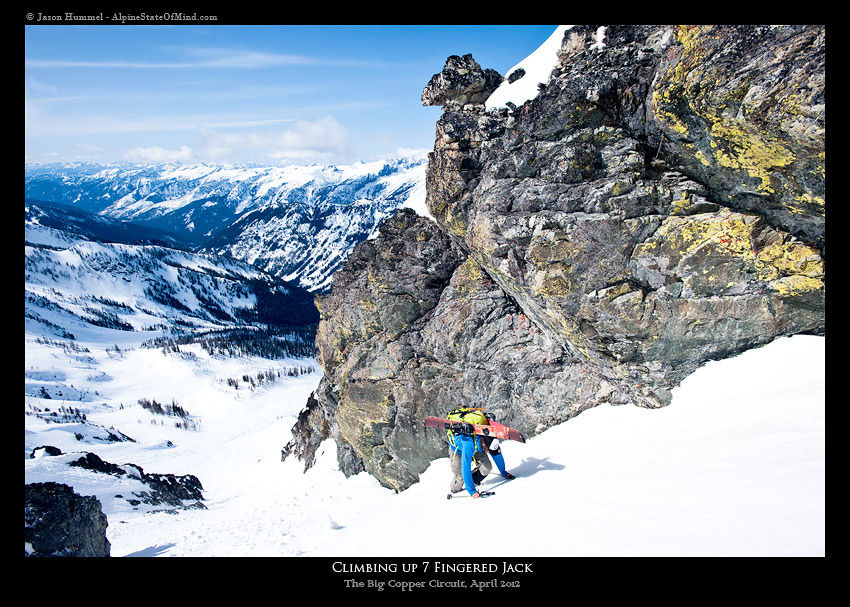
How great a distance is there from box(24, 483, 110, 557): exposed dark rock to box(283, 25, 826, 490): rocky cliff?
1142 centimetres

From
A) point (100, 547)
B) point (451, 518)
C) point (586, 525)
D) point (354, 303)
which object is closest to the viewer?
point (586, 525)

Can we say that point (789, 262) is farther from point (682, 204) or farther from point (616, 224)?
point (616, 224)

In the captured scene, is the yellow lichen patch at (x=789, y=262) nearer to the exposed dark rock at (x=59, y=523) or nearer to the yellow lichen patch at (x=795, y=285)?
the yellow lichen patch at (x=795, y=285)

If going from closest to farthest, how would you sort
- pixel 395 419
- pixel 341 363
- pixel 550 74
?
pixel 550 74 → pixel 395 419 → pixel 341 363

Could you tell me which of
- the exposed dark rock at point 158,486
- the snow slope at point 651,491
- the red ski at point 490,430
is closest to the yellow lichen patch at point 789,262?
the snow slope at point 651,491

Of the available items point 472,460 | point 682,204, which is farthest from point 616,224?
point 472,460

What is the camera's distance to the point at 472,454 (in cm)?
1053

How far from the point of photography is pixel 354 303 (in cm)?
2152

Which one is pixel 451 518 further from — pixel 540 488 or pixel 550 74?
pixel 550 74
